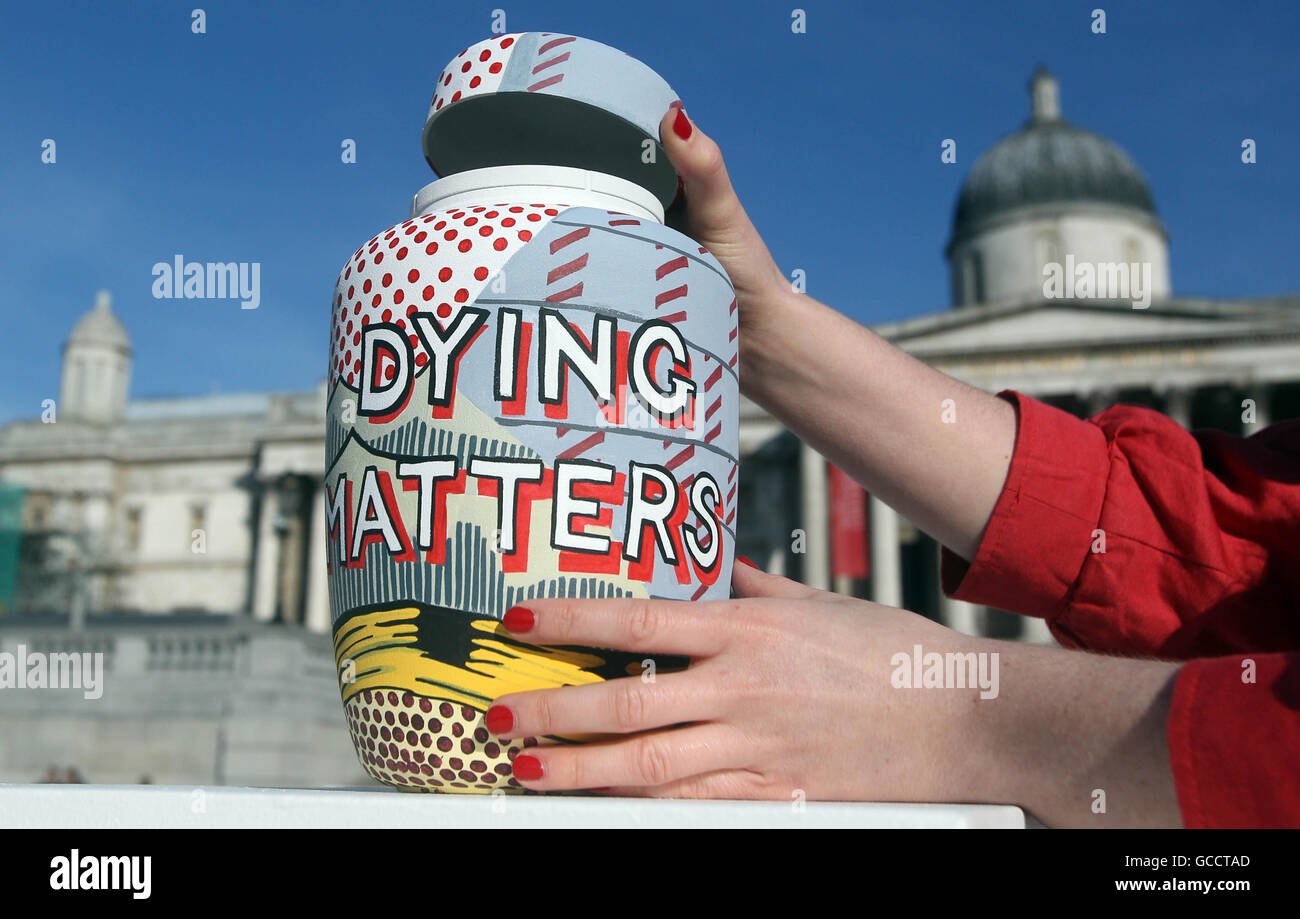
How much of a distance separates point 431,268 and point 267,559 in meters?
31.7

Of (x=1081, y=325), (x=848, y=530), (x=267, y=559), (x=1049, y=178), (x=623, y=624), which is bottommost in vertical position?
(x=623, y=624)

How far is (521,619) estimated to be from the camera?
0.88m

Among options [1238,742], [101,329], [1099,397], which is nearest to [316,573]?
[101,329]

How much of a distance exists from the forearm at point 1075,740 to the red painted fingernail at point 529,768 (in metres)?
0.32

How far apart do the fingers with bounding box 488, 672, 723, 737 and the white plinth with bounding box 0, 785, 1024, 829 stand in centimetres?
9

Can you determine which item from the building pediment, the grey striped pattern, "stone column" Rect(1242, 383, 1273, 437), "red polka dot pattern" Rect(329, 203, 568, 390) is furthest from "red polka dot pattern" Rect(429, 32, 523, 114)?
"stone column" Rect(1242, 383, 1273, 437)

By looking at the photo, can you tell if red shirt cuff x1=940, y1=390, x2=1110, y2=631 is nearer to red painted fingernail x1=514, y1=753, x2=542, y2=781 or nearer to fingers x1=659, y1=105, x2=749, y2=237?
fingers x1=659, y1=105, x2=749, y2=237

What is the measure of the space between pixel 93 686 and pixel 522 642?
1455cm

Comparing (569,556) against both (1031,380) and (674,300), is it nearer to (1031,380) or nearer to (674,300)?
(674,300)

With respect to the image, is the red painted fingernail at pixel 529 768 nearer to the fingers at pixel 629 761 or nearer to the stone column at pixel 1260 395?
the fingers at pixel 629 761

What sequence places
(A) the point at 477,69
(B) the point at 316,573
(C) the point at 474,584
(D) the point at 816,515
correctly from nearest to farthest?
1. (C) the point at 474,584
2. (A) the point at 477,69
3. (D) the point at 816,515
4. (B) the point at 316,573

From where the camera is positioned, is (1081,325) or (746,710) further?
(1081,325)

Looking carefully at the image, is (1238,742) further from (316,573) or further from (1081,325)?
(316,573)

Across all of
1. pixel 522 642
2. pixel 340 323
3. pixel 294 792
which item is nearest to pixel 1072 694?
pixel 522 642
